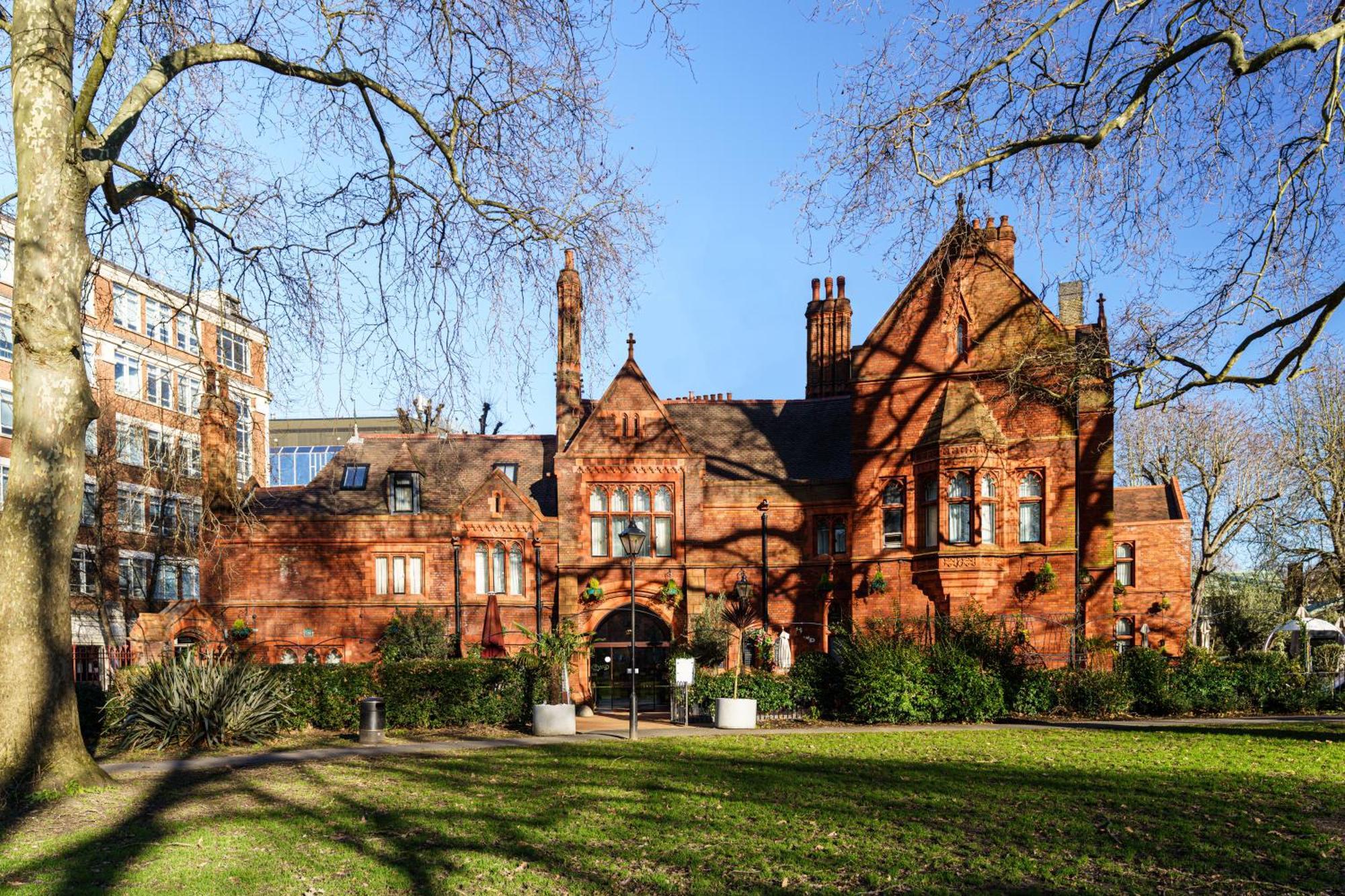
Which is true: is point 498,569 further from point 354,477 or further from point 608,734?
point 608,734

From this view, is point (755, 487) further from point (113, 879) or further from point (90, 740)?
point (113, 879)

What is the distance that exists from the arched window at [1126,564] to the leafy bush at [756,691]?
21881mm

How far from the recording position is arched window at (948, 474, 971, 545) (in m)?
29.0

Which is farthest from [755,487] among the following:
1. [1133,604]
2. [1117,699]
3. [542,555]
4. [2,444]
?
[2,444]

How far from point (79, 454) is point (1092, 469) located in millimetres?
25682

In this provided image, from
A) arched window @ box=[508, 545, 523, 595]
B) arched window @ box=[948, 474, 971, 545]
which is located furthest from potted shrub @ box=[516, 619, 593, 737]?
arched window @ box=[948, 474, 971, 545]

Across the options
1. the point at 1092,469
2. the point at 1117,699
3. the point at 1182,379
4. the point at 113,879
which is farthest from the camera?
the point at 1092,469

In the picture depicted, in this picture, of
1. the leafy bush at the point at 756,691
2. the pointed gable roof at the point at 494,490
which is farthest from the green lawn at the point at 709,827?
the pointed gable roof at the point at 494,490

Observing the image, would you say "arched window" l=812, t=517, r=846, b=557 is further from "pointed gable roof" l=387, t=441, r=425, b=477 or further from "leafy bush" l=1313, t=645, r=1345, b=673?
"pointed gable roof" l=387, t=441, r=425, b=477

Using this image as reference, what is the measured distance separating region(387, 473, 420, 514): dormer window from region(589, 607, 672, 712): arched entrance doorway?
7.20m

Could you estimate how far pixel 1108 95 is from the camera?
1151 cm

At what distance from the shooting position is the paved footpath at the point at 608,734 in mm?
15531

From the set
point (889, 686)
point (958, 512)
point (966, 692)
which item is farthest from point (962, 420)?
point (889, 686)

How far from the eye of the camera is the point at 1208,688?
2320 cm
